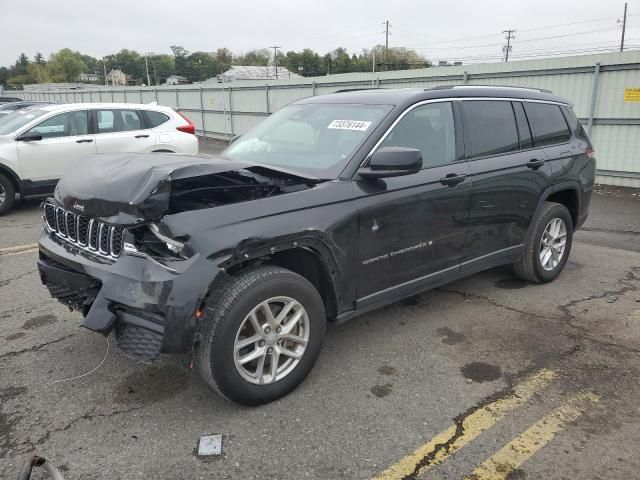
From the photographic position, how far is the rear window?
32.3 ft

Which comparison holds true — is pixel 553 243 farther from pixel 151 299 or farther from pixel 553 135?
pixel 151 299

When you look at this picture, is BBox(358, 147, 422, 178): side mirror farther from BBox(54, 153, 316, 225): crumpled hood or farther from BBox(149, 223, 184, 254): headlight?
BBox(149, 223, 184, 254): headlight

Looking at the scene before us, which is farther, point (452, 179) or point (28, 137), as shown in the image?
point (28, 137)

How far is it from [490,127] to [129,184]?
3033mm

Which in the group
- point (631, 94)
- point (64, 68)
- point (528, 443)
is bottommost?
point (528, 443)

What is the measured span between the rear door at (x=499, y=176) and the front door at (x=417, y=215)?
6.6 inches

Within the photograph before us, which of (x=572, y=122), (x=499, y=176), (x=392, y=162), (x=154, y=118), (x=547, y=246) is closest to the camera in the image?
(x=392, y=162)

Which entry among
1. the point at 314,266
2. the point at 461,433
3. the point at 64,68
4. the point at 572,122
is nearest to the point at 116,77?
the point at 64,68

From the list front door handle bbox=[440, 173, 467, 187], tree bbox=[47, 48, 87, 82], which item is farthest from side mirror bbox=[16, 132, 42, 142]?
tree bbox=[47, 48, 87, 82]

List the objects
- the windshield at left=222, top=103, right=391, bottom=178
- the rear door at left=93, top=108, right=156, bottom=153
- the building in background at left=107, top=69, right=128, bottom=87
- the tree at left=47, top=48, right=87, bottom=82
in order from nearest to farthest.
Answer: the windshield at left=222, top=103, right=391, bottom=178 → the rear door at left=93, top=108, right=156, bottom=153 → the tree at left=47, top=48, right=87, bottom=82 → the building in background at left=107, top=69, right=128, bottom=87

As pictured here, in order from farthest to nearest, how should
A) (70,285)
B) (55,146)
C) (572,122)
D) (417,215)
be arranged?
(55,146) → (572,122) → (417,215) → (70,285)

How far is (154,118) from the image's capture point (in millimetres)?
9922

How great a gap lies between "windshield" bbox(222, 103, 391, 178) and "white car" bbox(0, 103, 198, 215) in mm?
5539

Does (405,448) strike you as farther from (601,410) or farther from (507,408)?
(601,410)
